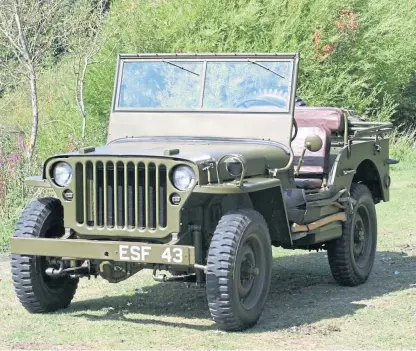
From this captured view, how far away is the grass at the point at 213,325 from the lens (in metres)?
6.55

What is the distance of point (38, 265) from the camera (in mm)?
7254

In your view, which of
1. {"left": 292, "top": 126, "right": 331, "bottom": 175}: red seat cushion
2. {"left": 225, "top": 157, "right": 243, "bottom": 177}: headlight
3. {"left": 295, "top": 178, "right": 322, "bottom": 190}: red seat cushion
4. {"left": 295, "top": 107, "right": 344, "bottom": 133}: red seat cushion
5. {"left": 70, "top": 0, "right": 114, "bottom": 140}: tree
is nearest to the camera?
{"left": 225, "top": 157, "right": 243, "bottom": 177}: headlight

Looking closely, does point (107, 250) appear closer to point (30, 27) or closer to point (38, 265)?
point (38, 265)

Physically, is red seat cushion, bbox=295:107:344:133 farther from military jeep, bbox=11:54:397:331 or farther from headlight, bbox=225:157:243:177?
headlight, bbox=225:157:243:177

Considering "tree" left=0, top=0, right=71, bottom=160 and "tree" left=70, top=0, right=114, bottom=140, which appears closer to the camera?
"tree" left=0, top=0, right=71, bottom=160

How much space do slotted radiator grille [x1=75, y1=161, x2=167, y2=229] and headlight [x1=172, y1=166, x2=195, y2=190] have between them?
0.07 m

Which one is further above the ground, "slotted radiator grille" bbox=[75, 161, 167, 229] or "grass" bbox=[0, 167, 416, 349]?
"slotted radiator grille" bbox=[75, 161, 167, 229]

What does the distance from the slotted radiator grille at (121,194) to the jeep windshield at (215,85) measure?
1380mm

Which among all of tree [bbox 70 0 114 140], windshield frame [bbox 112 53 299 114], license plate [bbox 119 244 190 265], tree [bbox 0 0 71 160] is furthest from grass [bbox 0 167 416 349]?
tree [bbox 70 0 114 140]

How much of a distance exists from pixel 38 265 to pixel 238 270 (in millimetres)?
1511

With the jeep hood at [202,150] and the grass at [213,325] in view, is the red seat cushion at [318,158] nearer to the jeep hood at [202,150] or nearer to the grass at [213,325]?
the jeep hood at [202,150]

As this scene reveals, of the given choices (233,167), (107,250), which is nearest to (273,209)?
(233,167)

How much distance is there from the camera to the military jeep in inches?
263

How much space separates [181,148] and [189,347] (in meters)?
1.63
